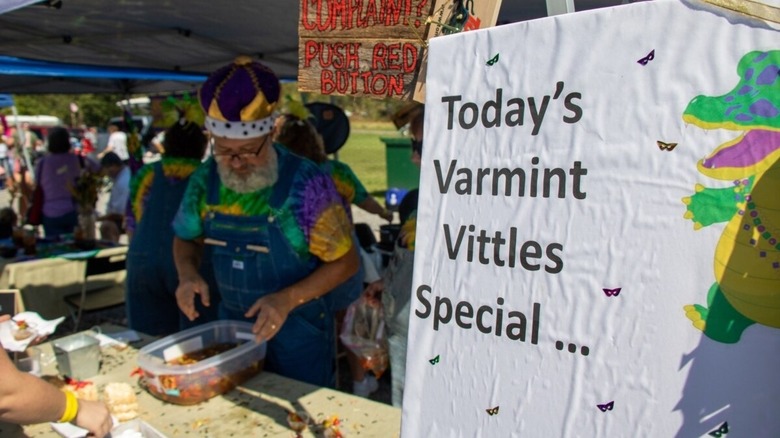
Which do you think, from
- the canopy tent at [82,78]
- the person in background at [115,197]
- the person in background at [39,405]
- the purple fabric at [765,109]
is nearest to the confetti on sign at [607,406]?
the purple fabric at [765,109]

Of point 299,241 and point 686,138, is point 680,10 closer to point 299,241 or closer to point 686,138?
point 686,138

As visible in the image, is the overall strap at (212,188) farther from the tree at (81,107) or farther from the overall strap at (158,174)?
the tree at (81,107)

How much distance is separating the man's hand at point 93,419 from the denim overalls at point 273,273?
82 centimetres

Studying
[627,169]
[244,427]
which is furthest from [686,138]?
[244,427]

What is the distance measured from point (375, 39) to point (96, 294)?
4775 mm

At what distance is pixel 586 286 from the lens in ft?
3.74

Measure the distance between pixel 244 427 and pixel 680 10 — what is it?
1721 mm

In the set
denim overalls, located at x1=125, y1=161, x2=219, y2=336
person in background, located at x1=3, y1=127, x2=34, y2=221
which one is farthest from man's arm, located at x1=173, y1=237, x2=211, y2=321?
person in background, located at x1=3, y1=127, x2=34, y2=221

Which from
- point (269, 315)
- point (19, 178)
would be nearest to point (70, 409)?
point (269, 315)

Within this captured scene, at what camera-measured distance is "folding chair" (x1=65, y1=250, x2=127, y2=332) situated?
5.04 metres

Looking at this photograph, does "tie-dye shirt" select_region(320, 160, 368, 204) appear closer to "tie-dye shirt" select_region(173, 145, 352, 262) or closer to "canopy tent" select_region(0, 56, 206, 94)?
"tie-dye shirt" select_region(173, 145, 352, 262)

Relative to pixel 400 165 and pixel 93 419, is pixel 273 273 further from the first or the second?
pixel 400 165

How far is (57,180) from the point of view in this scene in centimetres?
676

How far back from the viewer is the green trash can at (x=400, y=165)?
40.2 feet
